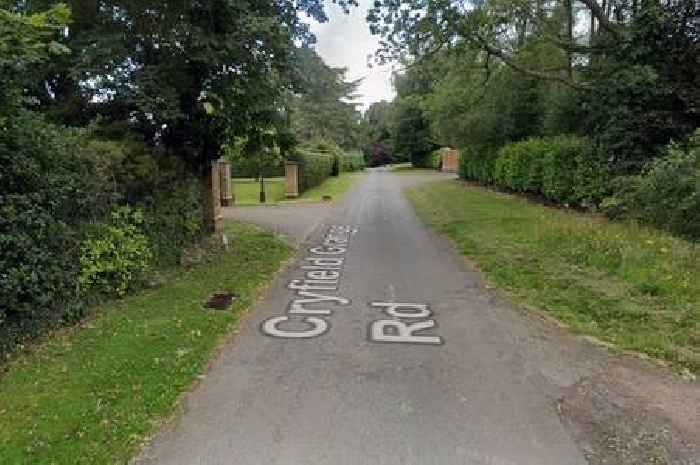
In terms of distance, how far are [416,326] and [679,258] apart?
4364 mm

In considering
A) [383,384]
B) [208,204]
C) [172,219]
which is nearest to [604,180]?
[208,204]

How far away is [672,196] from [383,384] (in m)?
8.81

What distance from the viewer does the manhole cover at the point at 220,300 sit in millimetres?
6387

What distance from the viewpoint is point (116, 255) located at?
6.48 meters

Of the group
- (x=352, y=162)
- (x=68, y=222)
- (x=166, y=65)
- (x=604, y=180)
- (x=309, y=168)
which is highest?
(x=166, y=65)

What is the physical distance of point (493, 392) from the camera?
401cm

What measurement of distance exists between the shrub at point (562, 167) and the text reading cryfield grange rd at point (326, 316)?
32.2 feet

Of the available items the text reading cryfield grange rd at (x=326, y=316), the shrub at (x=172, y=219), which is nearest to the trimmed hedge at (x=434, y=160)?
the shrub at (x=172, y=219)

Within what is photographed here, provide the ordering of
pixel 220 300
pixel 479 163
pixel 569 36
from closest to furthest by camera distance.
A: pixel 220 300
pixel 569 36
pixel 479 163

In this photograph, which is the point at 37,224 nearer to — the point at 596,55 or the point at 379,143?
the point at 596,55

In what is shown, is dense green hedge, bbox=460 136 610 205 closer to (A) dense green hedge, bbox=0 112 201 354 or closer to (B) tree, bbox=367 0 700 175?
(B) tree, bbox=367 0 700 175

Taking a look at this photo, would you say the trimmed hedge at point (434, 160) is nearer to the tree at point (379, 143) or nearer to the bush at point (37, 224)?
the tree at point (379, 143)

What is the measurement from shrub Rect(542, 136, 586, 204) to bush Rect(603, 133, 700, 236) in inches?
142

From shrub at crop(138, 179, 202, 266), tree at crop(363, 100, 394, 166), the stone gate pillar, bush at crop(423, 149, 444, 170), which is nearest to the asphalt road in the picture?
shrub at crop(138, 179, 202, 266)
